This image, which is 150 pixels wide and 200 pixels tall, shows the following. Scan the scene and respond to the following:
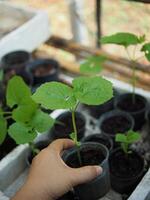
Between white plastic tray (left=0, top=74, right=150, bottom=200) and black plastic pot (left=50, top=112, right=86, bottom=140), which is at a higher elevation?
black plastic pot (left=50, top=112, right=86, bottom=140)

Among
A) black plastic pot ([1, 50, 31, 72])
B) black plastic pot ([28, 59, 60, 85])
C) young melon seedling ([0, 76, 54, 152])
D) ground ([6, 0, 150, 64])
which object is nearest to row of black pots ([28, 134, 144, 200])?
young melon seedling ([0, 76, 54, 152])

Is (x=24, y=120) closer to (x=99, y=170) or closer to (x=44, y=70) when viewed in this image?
(x=99, y=170)

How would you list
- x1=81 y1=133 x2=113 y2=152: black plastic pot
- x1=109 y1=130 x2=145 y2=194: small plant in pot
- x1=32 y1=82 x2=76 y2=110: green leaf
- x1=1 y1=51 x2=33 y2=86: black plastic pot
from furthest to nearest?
x1=1 y1=51 x2=33 y2=86: black plastic pot → x1=81 y1=133 x2=113 y2=152: black plastic pot → x1=109 y1=130 x2=145 y2=194: small plant in pot → x1=32 y1=82 x2=76 y2=110: green leaf

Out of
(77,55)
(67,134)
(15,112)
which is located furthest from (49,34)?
(15,112)

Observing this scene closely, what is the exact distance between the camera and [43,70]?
1636mm

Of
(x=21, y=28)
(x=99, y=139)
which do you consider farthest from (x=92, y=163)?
(x=21, y=28)

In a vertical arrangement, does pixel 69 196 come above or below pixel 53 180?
below

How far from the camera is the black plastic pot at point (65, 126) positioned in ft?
4.26

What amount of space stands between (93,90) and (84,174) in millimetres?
199

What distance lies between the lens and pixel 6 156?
1.24 m

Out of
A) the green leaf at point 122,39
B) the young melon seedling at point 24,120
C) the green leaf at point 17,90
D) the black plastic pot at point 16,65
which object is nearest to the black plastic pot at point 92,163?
the young melon seedling at point 24,120

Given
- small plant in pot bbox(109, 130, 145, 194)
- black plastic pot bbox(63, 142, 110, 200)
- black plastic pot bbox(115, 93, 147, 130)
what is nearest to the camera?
black plastic pot bbox(63, 142, 110, 200)

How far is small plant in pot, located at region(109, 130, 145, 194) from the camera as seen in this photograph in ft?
3.61

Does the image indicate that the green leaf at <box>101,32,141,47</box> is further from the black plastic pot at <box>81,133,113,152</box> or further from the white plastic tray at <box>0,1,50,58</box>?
the white plastic tray at <box>0,1,50,58</box>
